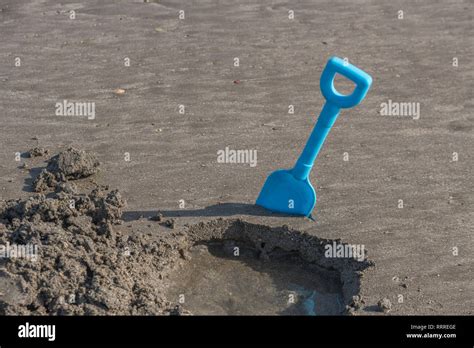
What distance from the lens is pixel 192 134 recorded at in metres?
6.20

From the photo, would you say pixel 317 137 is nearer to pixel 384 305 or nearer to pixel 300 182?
pixel 300 182

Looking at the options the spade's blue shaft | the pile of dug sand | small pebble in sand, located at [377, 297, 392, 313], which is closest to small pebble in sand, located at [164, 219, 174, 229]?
the pile of dug sand

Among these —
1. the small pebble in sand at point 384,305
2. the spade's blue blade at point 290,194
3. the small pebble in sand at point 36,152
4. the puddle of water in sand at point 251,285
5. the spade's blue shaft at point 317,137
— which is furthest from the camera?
the small pebble in sand at point 36,152

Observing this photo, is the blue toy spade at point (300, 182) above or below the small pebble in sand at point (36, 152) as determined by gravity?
below

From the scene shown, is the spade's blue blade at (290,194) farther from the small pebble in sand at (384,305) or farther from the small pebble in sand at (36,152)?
the small pebble in sand at (36,152)

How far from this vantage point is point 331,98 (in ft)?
16.2

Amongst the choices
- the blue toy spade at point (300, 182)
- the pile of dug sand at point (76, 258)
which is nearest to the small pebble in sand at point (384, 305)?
the blue toy spade at point (300, 182)

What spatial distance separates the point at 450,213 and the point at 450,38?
3.40 metres

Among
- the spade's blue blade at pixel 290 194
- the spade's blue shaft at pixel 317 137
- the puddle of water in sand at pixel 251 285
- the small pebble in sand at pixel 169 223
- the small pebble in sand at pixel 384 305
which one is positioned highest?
the spade's blue shaft at pixel 317 137

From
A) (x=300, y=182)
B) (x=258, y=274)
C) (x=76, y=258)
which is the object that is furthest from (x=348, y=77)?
(x=76, y=258)

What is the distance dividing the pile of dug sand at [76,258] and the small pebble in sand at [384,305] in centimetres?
112

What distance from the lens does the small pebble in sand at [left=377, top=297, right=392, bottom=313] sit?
4406 millimetres

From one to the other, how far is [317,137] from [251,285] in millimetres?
1022

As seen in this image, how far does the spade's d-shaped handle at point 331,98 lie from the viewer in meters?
4.77
